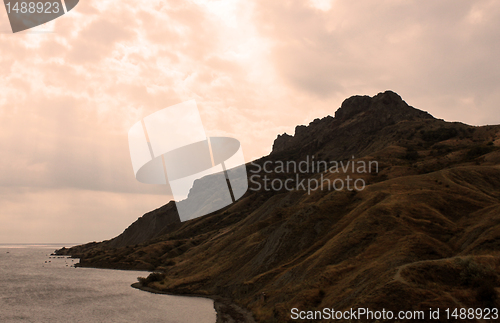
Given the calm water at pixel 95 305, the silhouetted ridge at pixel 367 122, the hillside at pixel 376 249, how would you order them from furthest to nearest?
the silhouetted ridge at pixel 367 122
the calm water at pixel 95 305
the hillside at pixel 376 249

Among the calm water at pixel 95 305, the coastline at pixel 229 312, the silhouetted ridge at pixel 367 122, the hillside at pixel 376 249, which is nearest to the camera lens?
the hillside at pixel 376 249

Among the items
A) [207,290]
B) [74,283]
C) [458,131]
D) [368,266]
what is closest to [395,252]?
[368,266]

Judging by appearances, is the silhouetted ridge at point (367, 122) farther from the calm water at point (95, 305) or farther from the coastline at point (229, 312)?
the calm water at point (95, 305)

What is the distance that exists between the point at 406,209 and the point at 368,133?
129 metres

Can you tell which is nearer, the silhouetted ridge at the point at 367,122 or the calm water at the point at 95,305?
the calm water at the point at 95,305

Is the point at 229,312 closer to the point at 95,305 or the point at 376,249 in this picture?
the point at 376,249

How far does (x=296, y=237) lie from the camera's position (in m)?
56.9

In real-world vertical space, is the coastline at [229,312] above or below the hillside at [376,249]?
below

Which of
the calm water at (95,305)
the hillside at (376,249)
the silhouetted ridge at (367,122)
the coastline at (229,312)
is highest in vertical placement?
the silhouetted ridge at (367,122)

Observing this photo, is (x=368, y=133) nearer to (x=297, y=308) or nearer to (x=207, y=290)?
(x=207, y=290)

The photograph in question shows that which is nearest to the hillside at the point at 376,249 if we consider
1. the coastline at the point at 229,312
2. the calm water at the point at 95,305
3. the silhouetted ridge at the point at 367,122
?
the coastline at the point at 229,312

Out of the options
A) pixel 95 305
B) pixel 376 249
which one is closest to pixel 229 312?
pixel 376 249

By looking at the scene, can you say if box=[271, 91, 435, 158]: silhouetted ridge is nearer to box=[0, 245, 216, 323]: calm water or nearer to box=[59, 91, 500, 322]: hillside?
box=[59, 91, 500, 322]: hillside

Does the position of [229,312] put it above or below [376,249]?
below
